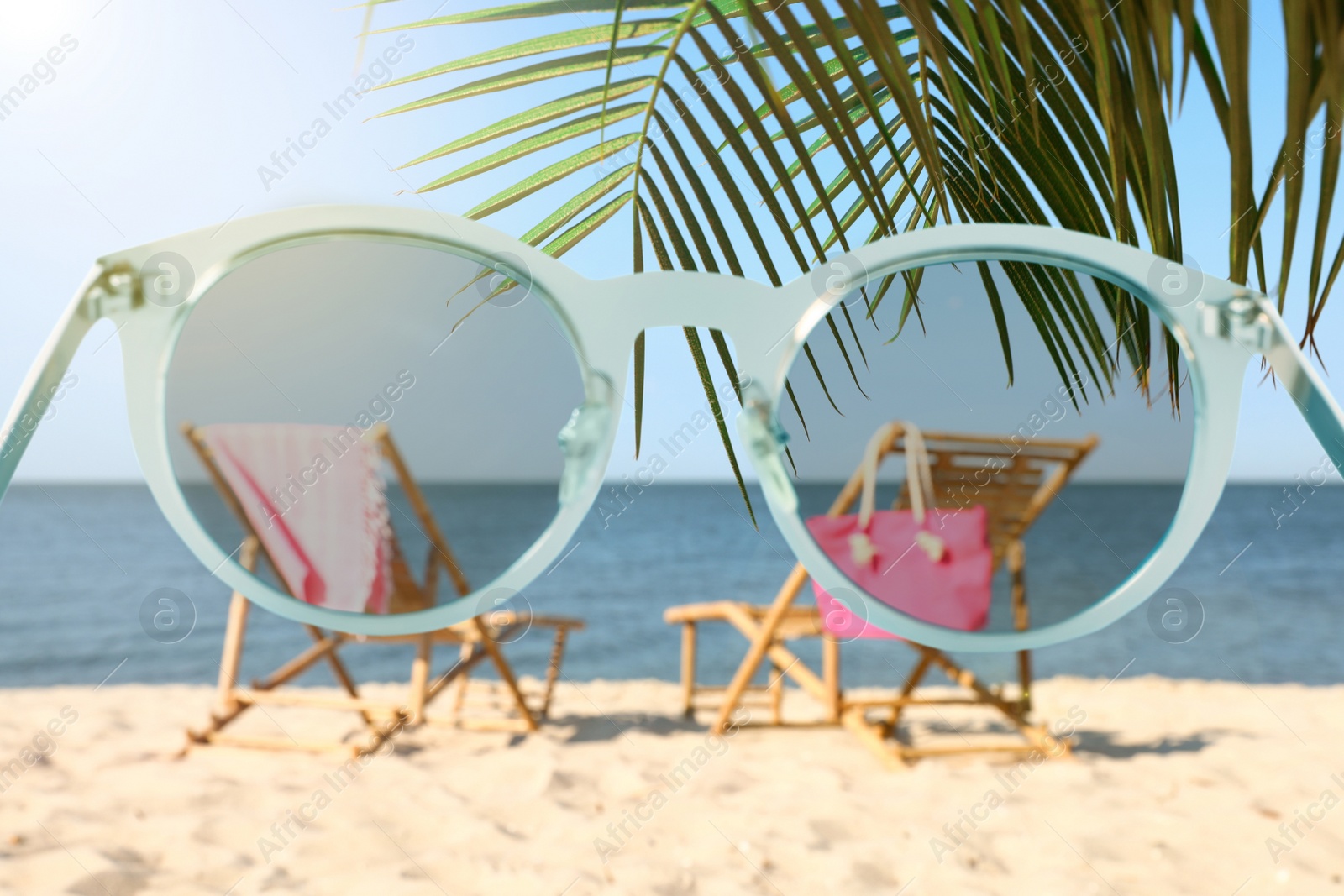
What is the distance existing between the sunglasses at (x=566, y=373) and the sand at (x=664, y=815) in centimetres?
76

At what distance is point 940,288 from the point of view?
2.08 ft

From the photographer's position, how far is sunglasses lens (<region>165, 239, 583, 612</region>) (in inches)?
22.2

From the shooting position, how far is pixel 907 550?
0.67 meters

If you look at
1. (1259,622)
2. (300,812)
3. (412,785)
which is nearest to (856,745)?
(412,785)

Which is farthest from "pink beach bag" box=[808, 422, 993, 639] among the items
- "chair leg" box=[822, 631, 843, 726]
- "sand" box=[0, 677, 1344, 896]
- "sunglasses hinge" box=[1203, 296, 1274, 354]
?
"chair leg" box=[822, 631, 843, 726]

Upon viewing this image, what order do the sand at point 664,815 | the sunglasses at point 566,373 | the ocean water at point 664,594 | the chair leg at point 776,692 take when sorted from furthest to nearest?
the chair leg at point 776,692 → the sand at point 664,815 → the ocean water at point 664,594 → the sunglasses at point 566,373

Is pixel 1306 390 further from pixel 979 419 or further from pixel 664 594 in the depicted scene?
pixel 664 594

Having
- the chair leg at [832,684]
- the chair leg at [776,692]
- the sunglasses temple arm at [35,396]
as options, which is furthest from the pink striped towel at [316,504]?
the chair leg at [776,692]

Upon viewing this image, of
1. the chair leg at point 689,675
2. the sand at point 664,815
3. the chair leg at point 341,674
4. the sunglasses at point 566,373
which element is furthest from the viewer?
the chair leg at point 689,675

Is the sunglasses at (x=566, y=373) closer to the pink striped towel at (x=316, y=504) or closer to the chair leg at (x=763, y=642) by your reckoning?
the pink striped towel at (x=316, y=504)

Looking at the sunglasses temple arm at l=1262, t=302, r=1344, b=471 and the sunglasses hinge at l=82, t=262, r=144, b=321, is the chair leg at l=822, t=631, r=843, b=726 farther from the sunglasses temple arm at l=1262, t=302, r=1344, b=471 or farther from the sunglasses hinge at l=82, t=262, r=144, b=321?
the sunglasses hinge at l=82, t=262, r=144, b=321

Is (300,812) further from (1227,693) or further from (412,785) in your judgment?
(1227,693)

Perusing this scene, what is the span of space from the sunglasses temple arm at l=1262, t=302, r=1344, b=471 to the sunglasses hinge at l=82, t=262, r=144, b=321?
29.4 inches

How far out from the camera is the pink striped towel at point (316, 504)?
A: 0.57 meters
